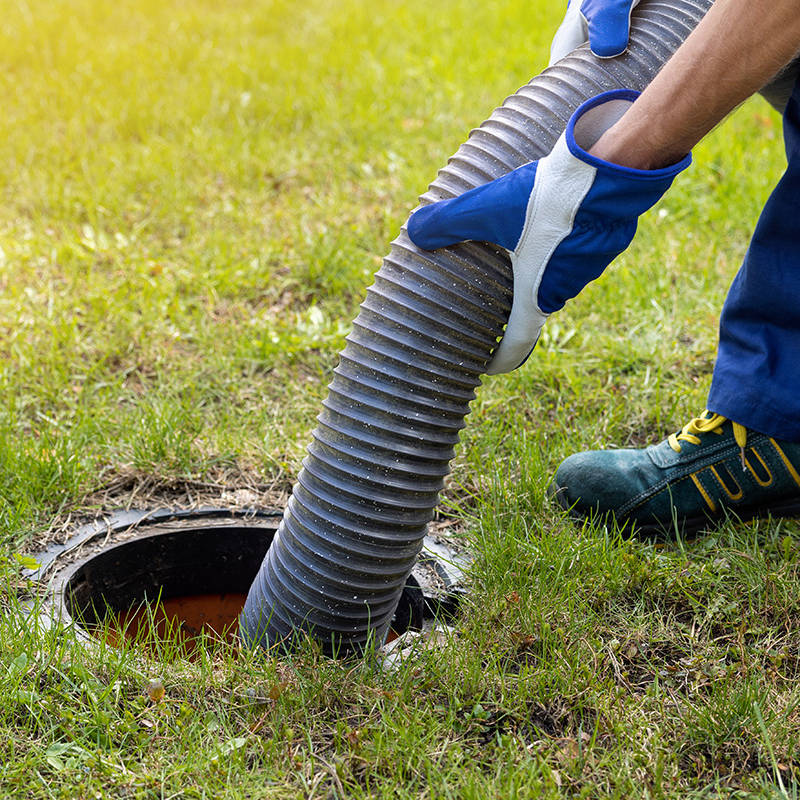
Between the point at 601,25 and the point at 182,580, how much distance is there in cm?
167

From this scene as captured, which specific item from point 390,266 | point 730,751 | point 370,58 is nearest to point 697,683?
point 730,751

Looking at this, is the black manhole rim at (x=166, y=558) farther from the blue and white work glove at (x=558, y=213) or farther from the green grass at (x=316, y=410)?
the blue and white work glove at (x=558, y=213)

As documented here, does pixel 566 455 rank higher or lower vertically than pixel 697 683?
higher

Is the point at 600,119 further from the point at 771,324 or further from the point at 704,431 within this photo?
the point at 704,431

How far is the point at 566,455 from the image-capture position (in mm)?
2582

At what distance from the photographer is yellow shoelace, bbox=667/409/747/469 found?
2.34 metres

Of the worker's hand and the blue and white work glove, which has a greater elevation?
the worker's hand

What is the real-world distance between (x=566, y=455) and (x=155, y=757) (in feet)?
4.44

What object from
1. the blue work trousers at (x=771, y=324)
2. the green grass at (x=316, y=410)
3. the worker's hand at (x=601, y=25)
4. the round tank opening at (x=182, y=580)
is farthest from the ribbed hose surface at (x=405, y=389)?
the blue work trousers at (x=771, y=324)

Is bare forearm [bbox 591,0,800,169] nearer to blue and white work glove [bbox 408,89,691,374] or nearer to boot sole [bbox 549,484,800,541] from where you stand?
blue and white work glove [bbox 408,89,691,374]

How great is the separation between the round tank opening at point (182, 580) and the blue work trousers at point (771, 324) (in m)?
0.92

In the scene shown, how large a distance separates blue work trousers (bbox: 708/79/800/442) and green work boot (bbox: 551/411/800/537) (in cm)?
6

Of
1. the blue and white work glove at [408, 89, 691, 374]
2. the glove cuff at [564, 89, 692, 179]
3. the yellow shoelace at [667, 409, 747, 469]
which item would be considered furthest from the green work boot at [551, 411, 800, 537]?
the glove cuff at [564, 89, 692, 179]

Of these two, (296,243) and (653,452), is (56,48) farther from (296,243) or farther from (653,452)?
(653,452)
